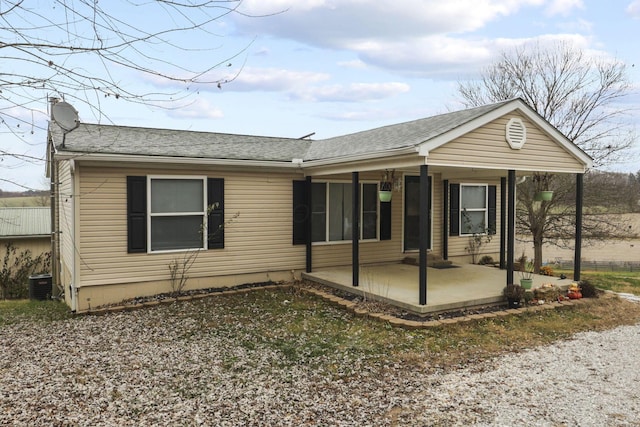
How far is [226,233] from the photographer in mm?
8203

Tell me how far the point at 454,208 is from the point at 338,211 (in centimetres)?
316

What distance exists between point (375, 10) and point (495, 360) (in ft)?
14.1

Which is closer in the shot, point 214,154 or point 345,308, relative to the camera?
point 345,308

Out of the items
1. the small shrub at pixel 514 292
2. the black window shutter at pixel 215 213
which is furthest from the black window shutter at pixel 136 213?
the small shrub at pixel 514 292

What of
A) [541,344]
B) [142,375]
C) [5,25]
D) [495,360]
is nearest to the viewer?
[5,25]

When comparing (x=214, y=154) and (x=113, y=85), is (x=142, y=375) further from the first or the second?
(x=214, y=154)

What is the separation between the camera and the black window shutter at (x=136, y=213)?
7277 millimetres

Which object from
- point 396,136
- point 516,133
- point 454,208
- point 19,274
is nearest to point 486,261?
point 454,208

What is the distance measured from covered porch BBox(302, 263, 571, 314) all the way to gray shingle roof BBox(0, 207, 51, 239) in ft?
39.2

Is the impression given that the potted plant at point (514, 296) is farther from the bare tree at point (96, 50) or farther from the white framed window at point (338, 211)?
the bare tree at point (96, 50)

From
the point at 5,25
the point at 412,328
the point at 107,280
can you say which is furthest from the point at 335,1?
the point at 107,280

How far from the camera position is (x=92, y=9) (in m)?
2.48

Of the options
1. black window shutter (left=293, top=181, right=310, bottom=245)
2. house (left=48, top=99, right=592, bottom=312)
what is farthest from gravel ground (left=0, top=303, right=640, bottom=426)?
black window shutter (left=293, top=181, right=310, bottom=245)

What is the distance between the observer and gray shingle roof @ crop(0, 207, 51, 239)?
15.3 m
